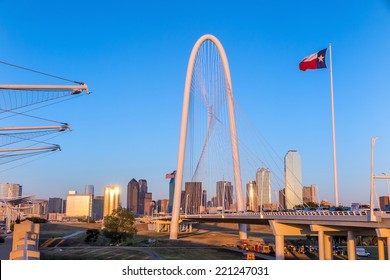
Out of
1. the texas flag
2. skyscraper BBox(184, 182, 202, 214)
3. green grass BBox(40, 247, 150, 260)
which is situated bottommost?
green grass BBox(40, 247, 150, 260)

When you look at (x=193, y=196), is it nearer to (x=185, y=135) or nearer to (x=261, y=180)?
(x=185, y=135)

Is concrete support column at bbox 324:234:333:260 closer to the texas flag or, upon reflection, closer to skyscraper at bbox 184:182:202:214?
the texas flag

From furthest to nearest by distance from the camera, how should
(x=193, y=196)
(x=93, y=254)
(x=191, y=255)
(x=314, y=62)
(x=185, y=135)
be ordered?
(x=193, y=196) → (x=185, y=135) → (x=191, y=255) → (x=93, y=254) → (x=314, y=62)

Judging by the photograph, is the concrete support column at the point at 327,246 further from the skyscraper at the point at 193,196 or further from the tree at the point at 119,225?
the skyscraper at the point at 193,196

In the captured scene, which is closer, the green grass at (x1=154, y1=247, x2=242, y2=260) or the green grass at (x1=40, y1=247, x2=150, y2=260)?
the green grass at (x1=40, y1=247, x2=150, y2=260)

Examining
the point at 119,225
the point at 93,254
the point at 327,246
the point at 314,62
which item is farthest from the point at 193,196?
the point at 314,62

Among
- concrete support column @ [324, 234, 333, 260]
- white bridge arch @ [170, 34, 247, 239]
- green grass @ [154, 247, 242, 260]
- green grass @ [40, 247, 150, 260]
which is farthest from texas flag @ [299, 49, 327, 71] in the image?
white bridge arch @ [170, 34, 247, 239]

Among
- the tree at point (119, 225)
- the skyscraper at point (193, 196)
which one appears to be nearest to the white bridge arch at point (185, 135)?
the tree at point (119, 225)
